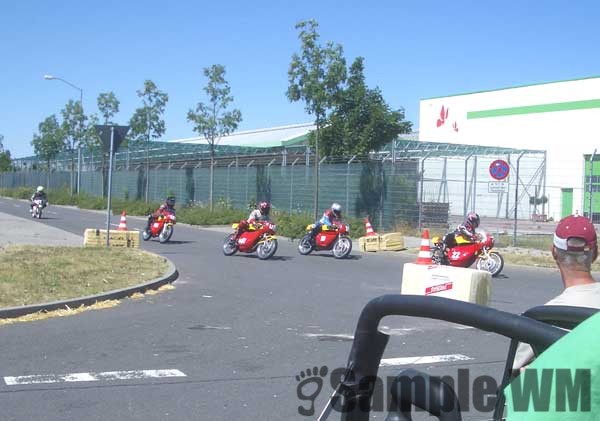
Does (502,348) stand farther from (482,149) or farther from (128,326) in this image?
(482,149)

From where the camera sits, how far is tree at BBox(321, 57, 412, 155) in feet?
96.2

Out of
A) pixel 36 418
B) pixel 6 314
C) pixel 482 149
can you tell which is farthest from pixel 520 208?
pixel 36 418

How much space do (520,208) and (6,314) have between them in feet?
114

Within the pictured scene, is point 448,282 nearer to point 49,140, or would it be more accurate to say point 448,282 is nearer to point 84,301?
point 84,301

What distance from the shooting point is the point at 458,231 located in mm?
17312

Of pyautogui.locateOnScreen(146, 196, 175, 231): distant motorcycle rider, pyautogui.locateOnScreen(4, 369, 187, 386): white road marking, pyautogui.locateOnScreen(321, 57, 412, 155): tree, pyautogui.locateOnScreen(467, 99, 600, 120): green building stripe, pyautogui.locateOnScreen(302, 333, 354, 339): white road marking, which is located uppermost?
pyautogui.locateOnScreen(467, 99, 600, 120): green building stripe

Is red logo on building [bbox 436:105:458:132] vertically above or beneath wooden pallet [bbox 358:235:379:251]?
above

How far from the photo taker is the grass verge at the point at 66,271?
11617mm

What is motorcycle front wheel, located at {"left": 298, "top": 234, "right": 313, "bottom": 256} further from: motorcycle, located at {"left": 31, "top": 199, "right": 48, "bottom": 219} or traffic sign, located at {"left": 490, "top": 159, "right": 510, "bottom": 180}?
motorcycle, located at {"left": 31, "top": 199, "right": 48, "bottom": 219}

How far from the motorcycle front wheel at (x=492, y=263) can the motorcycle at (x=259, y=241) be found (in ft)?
17.0

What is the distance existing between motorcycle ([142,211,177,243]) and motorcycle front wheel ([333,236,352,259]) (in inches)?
218

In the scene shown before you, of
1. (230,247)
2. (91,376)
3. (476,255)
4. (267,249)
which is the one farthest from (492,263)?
(91,376)

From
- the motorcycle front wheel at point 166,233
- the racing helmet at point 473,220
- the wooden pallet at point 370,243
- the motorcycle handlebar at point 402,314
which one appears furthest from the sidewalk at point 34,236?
the motorcycle handlebar at point 402,314

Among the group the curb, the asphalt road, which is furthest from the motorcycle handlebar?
the curb
